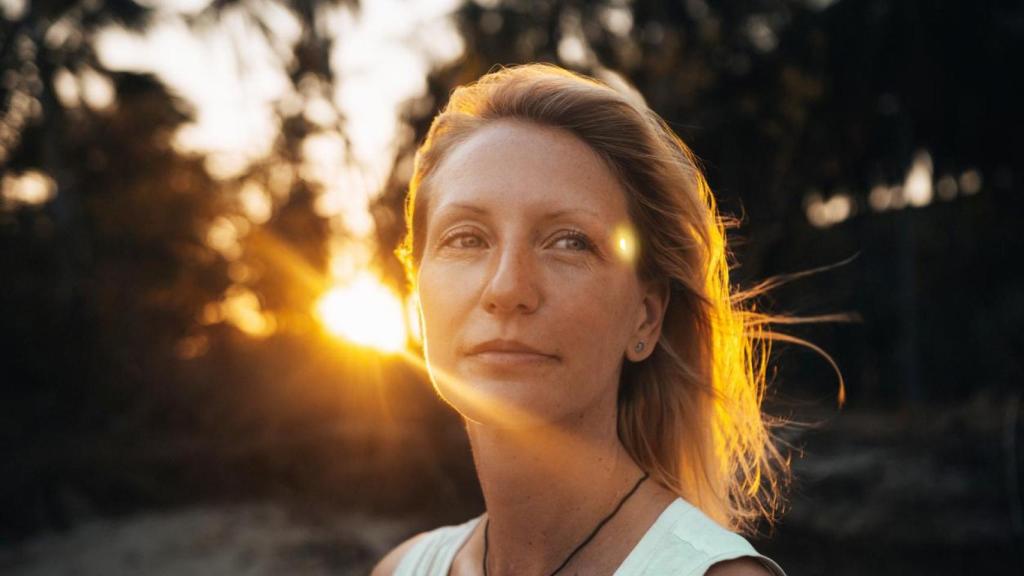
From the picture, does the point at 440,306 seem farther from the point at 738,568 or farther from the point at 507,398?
the point at 738,568

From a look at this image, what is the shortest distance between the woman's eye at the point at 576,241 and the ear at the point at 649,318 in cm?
23

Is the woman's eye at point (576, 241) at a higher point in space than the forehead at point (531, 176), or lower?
lower

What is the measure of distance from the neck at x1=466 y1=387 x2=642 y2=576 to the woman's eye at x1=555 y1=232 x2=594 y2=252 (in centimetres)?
36

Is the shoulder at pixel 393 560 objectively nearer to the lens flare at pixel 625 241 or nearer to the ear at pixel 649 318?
the ear at pixel 649 318

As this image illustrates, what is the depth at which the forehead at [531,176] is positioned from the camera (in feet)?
5.35

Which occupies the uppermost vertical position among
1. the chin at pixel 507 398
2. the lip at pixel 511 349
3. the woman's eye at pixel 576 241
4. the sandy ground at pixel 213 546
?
the woman's eye at pixel 576 241

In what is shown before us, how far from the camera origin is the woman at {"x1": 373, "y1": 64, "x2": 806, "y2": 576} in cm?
157

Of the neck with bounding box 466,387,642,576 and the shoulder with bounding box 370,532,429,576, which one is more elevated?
the neck with bounding box 466,387,642,576

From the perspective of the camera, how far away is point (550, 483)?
1730mm

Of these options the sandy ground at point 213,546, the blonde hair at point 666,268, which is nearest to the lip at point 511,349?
the blonde hair at point 666,268

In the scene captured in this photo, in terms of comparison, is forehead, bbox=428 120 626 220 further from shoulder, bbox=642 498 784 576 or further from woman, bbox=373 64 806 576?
shoulder, bbox=642 498 784 576

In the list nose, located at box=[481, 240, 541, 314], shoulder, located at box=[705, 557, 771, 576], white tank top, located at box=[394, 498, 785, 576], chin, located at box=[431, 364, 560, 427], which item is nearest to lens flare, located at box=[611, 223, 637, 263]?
nose, located at box=[481, 240, 541, 314]

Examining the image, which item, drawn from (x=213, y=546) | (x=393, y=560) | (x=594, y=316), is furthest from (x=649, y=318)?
(x=213, y=546)

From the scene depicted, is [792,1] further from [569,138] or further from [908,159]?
[569,138]
